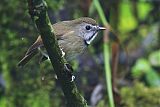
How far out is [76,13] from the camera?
5148mm

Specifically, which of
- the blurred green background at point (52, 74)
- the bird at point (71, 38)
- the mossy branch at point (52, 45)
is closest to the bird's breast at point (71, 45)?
the bird at point (71, 38)

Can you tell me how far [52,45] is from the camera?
8.21 ft

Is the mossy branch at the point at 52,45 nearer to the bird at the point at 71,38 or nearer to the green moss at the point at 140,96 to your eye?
the bird at the point at 71,38

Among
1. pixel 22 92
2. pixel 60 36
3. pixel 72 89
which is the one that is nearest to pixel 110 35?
pixel 22 92

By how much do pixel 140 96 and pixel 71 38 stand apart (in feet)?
6.45

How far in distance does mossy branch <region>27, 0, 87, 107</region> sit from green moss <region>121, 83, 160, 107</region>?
2.12 meters

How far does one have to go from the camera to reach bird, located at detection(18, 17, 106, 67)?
3.18m

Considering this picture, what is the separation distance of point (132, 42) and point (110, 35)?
682 mm

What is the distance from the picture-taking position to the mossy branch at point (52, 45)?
7.59ft

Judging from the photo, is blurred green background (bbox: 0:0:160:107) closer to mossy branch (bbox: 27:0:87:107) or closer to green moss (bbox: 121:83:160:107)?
green moss (bbox: 121:83:160:107)

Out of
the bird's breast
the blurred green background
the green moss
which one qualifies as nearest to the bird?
the bird's breast

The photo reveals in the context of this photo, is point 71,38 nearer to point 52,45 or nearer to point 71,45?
point 71,45

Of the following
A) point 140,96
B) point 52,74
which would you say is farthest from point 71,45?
point 140,96

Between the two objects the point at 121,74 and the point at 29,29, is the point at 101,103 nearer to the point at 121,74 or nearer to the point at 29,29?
the point at 121,74
